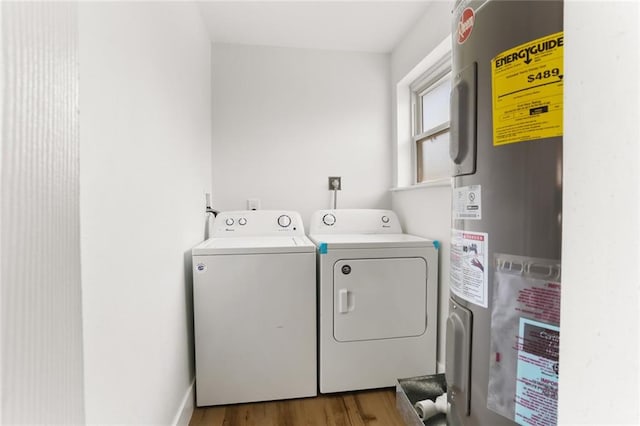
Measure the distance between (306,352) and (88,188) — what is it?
4.42 feet

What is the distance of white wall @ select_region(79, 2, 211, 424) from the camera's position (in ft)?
2.29

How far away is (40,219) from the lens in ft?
1.40

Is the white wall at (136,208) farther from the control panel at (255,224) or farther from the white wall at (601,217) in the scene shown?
the white wall at (601,217)

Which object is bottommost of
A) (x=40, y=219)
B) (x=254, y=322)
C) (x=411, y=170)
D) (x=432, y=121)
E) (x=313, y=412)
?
(x=313, y=412)

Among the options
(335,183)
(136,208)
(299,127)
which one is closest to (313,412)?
(136,208)

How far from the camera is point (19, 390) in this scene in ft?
1.25

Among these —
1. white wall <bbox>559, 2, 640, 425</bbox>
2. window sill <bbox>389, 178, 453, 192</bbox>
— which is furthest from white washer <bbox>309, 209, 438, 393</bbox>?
white wall <bbox>559, 2, 640, 425</bbox>

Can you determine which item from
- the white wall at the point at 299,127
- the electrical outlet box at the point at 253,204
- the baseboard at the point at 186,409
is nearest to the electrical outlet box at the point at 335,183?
the white wall at the point at 299,127

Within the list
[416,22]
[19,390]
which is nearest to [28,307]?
[19,390]

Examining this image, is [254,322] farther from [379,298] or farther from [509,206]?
[509,206]

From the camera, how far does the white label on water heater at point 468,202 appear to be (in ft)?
2.00

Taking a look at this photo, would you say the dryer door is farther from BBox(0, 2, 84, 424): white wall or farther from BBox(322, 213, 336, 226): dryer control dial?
BBox(0, 2, 84, 424): white wall

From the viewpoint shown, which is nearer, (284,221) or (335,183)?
(284,221)

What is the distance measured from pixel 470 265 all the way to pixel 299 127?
1965 millimetres
